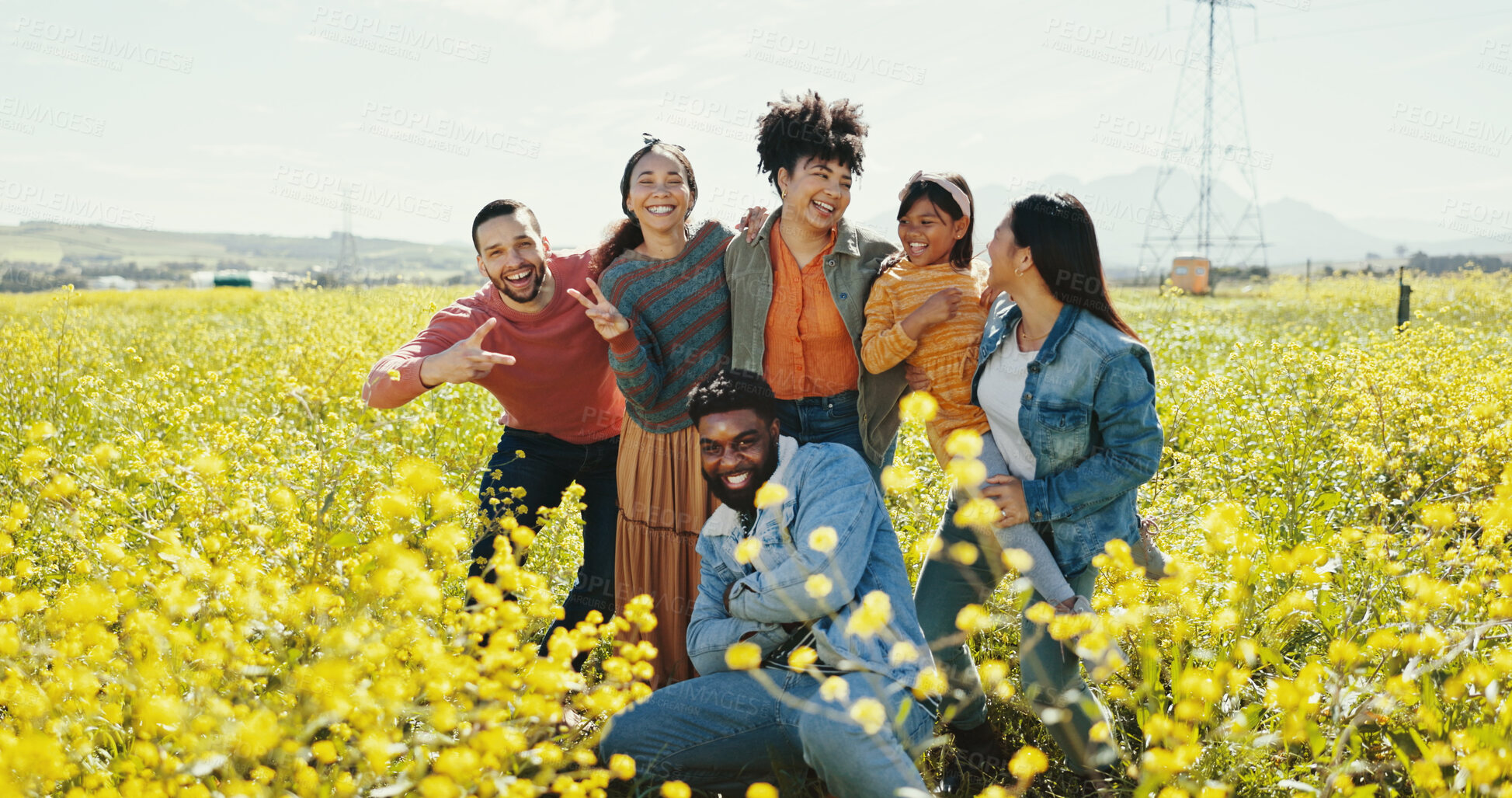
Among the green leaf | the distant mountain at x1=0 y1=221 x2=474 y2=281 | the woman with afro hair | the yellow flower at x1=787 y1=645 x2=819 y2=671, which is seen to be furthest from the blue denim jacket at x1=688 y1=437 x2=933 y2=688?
the distant mountain at x1=0 y1=221 x2=474 y2=281

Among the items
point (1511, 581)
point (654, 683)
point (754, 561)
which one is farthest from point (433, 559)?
point (1511, 581)

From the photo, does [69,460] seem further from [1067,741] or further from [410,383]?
[1067,741]

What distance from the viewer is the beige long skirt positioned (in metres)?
3.12

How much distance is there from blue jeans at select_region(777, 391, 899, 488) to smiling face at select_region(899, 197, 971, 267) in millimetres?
553

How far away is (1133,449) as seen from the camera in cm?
224

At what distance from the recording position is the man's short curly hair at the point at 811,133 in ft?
9.37

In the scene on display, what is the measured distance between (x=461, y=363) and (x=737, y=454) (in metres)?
1.02

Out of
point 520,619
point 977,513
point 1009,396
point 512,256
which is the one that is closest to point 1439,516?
point 1009,396

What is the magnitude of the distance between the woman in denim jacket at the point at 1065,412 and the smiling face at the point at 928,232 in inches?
15.5

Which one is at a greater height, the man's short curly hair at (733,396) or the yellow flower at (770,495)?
the man's short curly hair at (733,396)

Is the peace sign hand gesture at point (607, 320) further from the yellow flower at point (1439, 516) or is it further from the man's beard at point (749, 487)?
the yellow flower at point (1439, 516)

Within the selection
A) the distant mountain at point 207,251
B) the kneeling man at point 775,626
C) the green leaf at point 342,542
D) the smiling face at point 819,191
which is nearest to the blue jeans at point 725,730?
the kneeling man at point 775,626

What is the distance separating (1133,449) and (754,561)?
1.11 meters

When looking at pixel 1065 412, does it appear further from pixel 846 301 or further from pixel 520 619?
pixel 520 619
